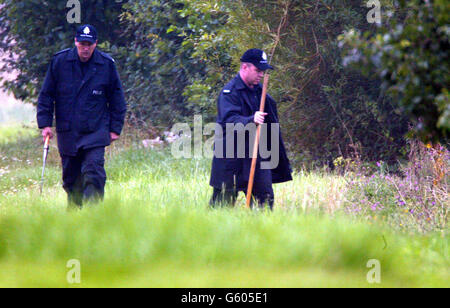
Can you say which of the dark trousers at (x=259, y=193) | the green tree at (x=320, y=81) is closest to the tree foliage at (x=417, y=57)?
the dark trousers at (x=259, y=193)

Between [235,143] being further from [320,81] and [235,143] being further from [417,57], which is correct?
[320,81]

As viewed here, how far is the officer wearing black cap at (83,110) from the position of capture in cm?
795

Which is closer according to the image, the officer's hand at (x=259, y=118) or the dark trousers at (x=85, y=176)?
the officer's hand at (x=259, y=118)

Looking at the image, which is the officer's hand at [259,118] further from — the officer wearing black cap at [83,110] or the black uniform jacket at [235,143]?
the officer wearing black cap at [83,110]

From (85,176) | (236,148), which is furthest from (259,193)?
(85,176)

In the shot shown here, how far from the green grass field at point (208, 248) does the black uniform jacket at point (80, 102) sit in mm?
872

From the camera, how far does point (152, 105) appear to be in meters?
18.1

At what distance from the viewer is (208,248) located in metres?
6.22

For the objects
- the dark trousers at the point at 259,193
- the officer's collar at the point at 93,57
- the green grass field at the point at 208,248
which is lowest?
the green grass field at the point at 208,248

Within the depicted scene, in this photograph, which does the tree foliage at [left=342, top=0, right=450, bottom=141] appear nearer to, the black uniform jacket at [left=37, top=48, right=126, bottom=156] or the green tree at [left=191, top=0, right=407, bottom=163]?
the black uniform jacket at [left=37, top=48, right=126, bottom=156]

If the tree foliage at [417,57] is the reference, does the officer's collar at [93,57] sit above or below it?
above

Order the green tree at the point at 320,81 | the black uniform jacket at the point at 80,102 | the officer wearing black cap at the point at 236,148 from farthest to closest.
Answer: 1. the green tree at the point at 320,81
2. the black uniform jacket at the point at 80,102
3. the officer wearing black cap at the point at 236,148

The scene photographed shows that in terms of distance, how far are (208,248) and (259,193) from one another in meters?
1.71

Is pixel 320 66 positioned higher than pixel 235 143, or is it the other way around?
pixel 320 66
